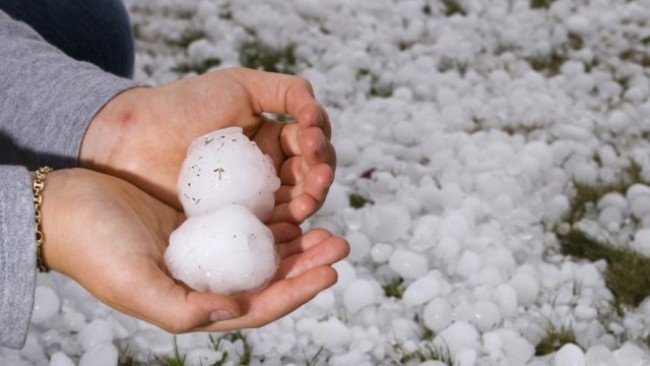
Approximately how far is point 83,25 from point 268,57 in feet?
3.58

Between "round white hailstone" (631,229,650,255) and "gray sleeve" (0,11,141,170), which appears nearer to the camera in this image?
"gray sleeve" (0,11,141,170)

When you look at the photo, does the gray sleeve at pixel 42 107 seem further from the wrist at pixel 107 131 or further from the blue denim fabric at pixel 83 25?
the blue denim fabric at pixel 83 25

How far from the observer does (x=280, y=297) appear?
1.42 meters

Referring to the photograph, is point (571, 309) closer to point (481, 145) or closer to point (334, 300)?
point (334, 300)

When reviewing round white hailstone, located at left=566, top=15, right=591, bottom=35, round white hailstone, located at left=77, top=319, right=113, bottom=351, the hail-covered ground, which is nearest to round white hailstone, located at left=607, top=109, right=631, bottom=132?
the hail-covered ground

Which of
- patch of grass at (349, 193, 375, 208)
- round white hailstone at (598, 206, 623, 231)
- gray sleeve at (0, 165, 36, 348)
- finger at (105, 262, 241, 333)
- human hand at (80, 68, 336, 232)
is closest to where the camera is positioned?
finger at (105, 262, 241, 333)

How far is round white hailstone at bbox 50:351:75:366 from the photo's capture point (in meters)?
1.82

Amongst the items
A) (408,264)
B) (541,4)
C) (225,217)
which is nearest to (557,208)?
(408,264)

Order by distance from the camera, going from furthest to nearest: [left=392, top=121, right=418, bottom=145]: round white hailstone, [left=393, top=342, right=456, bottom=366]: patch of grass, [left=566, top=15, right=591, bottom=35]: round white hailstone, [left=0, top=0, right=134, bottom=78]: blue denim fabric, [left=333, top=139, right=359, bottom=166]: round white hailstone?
[left=566, top=15, right=591, bottom=35]: round white hailstone → [left=392, top=121, right=418, bottom=145]: round white hailstone → [left=333, top=139, right=359, bottom=166]: round white hailstone → [left=0, top=0, right=134, bottom=78]: blue denim fabric → [left=393, top=342, right=456, bottom=366]: patch of grass

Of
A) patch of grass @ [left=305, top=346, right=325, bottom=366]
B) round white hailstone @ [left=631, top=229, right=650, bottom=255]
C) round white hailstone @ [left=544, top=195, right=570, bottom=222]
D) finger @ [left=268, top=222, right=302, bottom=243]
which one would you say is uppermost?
finger @ [left=268, top=222, right=302, bottom=243]

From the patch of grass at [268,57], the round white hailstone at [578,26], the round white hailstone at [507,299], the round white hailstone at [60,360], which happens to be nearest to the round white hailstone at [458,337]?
the round white hailstone at [507,299]

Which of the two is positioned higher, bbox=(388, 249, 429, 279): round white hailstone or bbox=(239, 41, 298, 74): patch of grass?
bbox=(388, 249, 429, 279): round white hailstone

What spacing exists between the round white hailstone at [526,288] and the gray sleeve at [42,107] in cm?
105

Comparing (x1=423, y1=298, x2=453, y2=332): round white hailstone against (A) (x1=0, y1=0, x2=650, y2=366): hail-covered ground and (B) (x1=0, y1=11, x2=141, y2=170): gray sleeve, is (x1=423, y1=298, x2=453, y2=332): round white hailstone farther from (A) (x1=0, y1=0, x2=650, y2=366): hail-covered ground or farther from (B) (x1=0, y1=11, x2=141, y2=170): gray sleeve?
(B) (x1=0, y1=11, x2=141, y2=170): gray sleeve
